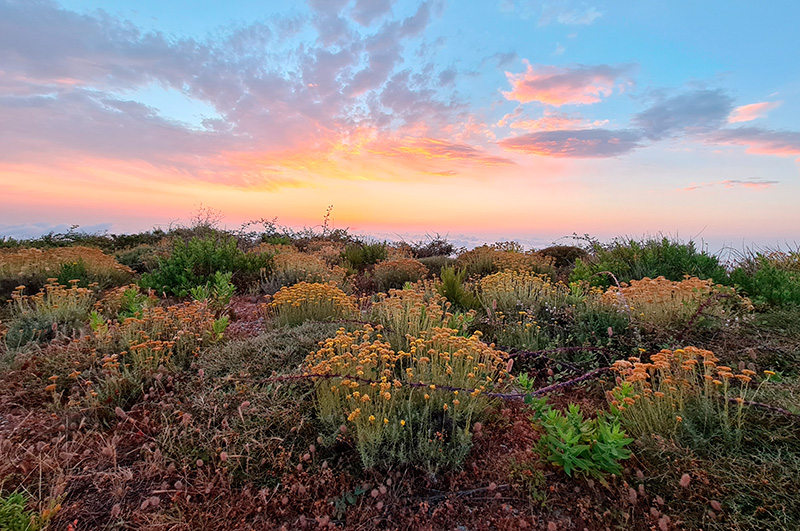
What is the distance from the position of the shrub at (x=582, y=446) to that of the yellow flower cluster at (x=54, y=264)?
8.66 m

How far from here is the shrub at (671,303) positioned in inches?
187

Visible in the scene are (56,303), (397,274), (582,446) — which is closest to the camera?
(582,446)

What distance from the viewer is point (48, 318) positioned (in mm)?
5293

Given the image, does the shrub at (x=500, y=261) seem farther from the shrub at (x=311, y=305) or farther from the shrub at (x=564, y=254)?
the shrub at (x=311, y=305)

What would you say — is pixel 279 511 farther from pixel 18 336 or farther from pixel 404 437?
pixel 18 336

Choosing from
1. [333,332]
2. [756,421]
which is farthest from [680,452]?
[333,332]

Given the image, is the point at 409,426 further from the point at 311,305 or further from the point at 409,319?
the point at 311,305

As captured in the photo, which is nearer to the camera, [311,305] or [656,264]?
[311,305]

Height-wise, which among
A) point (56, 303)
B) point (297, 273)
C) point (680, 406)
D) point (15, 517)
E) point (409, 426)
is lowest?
point (15, 517)

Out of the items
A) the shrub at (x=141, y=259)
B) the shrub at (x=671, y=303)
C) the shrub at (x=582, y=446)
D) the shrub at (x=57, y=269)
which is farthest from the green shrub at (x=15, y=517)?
the shrub at (x=141, y=259)

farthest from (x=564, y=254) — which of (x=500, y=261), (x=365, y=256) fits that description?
(x=365, y=256)

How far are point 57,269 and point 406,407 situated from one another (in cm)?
788

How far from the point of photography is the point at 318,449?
9.39 feet

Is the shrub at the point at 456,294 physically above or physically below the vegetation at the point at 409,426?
above
